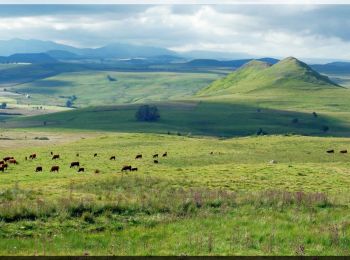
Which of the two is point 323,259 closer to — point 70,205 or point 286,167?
point 70,205

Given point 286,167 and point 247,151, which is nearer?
point 286,167

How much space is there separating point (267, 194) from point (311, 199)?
8.00 ft

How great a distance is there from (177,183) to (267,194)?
7649 mm

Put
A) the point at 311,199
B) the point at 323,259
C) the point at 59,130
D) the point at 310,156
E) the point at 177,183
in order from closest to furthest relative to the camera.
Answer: the point at 323,259
the point at 311,199
the point at 177,183
the point at 310,156
the point at 59,130

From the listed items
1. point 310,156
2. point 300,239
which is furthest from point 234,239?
point 310,156

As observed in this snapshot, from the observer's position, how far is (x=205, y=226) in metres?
22.2

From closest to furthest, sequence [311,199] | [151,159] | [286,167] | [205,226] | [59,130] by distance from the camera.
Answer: [205,226], [311,199], [286,167], [151,159], [59,130]

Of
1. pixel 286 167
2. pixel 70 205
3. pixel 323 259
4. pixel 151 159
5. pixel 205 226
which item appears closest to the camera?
pixel 323 259

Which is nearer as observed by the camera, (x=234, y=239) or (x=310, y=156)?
(x=234, y=239)

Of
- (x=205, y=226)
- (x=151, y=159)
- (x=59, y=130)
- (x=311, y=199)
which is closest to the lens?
(x=205, y=226)

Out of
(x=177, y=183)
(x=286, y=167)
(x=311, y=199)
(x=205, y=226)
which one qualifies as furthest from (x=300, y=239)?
(x=286, y=167)

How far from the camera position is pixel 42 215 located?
74.5 ft

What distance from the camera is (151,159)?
64125 millimetres

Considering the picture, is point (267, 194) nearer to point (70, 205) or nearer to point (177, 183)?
point (177, 183)
